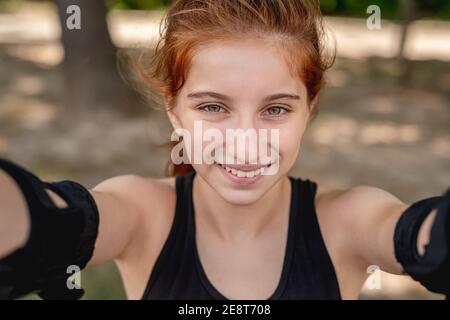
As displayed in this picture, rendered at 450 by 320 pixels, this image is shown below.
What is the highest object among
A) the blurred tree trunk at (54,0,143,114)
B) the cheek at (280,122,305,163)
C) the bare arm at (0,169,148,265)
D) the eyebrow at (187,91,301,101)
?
the blurred tree trunk at (54,0,143,114)

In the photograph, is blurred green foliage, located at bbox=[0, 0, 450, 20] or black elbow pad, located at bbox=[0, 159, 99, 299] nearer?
black elbow pad, located at bbox=[0, 159, 99, 299]

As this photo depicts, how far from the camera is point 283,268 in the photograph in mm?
1733

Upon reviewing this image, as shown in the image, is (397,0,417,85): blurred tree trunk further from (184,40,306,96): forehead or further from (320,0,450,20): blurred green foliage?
(184,40,306,96): forehead

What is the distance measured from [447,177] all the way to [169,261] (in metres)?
4.38

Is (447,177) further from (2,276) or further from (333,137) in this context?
(2,276)

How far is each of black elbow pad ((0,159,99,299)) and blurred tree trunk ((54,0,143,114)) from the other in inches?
197

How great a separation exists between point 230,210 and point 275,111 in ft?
1.31

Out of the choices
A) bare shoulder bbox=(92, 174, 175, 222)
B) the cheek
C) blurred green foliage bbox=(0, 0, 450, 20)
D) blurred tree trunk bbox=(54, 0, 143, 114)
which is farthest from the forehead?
blurred green foliage bbox=(0, 0, 450, 20)

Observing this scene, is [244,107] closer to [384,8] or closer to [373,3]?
[373,3]

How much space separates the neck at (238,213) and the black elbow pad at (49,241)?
0.52 meters

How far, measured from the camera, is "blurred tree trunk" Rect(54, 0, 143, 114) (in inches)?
241

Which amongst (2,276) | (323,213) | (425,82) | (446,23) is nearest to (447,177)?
(425,82)

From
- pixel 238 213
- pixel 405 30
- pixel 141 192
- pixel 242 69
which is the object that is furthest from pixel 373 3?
pixel 242 69

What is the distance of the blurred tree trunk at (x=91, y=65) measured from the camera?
611 centimetres
